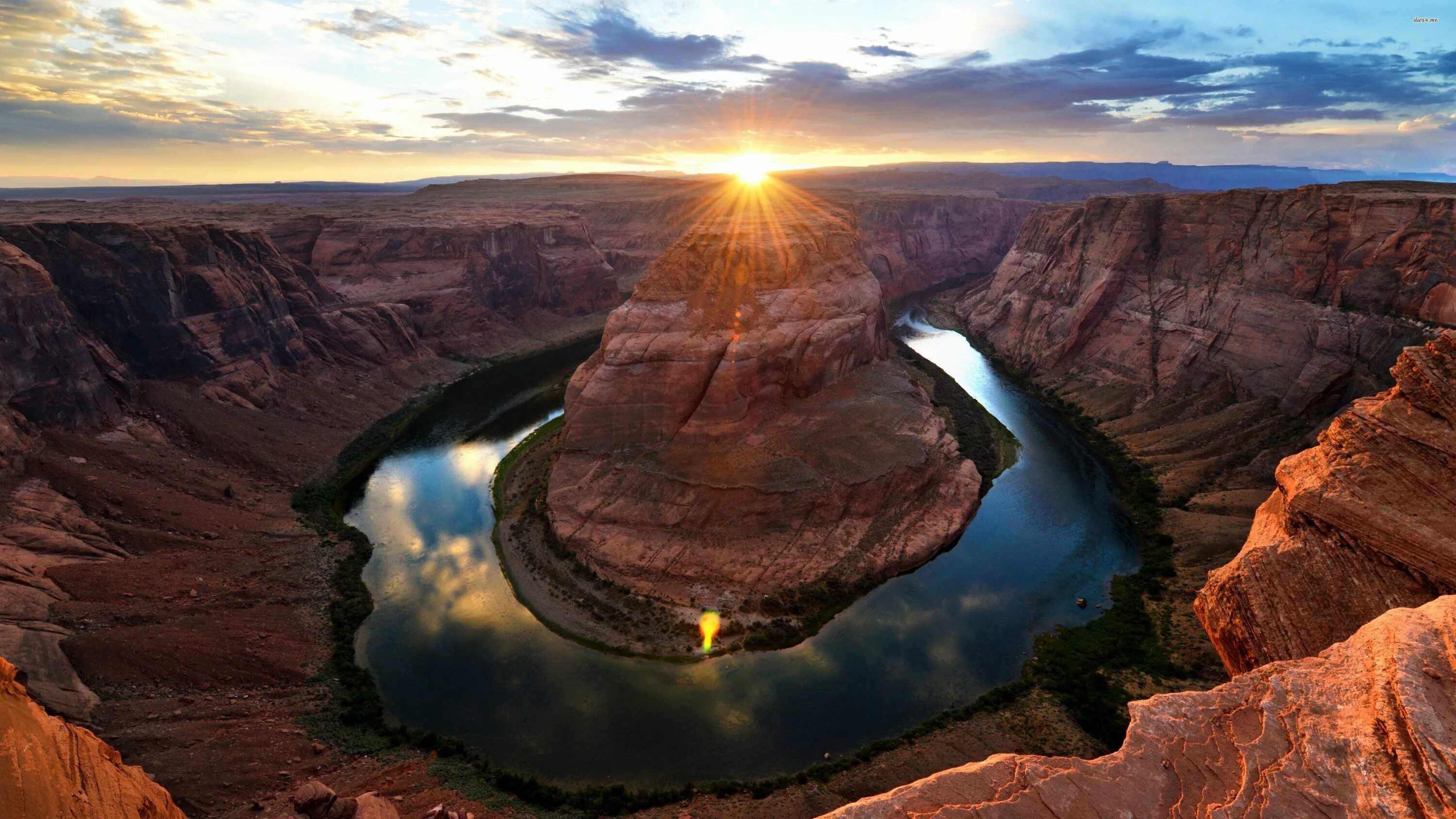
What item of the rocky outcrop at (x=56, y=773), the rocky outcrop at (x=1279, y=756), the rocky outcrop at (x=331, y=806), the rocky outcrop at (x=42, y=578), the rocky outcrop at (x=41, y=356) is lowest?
the rocky outcrop at (x=331, y=806)

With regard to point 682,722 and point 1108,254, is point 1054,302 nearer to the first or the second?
point 1108,254

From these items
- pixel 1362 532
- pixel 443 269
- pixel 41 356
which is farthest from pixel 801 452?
pixel 443 269

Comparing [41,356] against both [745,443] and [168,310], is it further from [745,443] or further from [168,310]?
[745,443]

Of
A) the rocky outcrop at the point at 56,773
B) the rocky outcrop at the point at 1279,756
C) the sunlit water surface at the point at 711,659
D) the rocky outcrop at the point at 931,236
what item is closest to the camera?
the rocky outcrop at the point at 1279,756

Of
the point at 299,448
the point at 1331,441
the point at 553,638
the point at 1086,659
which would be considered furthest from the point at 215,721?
the point at 1331,441

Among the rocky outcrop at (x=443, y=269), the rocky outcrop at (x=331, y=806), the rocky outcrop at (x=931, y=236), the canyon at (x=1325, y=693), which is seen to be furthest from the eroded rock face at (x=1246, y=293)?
the rocky outcrop at (x=443, y=269)

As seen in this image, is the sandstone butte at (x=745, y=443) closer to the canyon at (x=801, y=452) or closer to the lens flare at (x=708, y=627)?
the canyon at (x=801, y=452)
